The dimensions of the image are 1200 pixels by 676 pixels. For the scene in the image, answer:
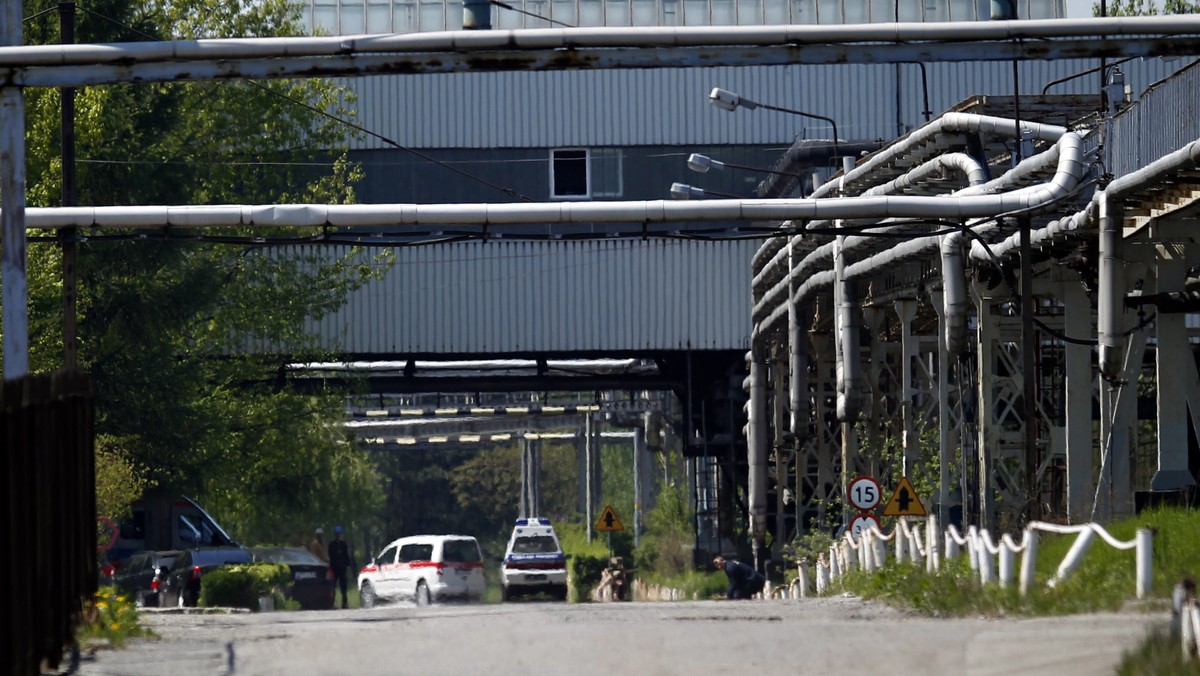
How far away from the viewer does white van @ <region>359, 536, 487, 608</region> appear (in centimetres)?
3766

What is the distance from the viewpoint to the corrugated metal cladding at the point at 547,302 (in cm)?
4569

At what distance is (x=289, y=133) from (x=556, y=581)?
41.8ft

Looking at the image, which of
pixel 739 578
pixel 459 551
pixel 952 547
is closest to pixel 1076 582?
pixel 952 547

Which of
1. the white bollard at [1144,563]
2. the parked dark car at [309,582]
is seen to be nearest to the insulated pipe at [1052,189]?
the white bollard at [1144,563]

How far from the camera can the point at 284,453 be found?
149 ft

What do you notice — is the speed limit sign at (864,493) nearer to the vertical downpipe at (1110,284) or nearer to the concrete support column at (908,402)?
the concrete support column at (908,402)

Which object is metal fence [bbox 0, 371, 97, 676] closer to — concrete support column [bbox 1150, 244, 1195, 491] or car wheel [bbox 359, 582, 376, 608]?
concrete support column [bbox 1150, 244, 1195, 491]

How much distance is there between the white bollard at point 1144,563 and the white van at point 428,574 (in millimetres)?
23177

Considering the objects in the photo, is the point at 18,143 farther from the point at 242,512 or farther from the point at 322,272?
the point at 242,512

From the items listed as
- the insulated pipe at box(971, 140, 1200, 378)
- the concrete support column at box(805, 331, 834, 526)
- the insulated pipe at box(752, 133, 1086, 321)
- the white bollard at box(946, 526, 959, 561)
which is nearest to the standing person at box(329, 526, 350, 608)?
the concrete support column at box(805, 331, 834, 526)

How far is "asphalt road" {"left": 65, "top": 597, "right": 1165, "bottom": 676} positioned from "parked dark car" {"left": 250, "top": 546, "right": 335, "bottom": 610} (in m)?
20.8

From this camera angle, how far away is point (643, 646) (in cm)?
1385

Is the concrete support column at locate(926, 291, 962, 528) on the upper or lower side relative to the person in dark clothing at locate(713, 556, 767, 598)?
upper

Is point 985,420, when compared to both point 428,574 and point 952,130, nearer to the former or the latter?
point 952,130
